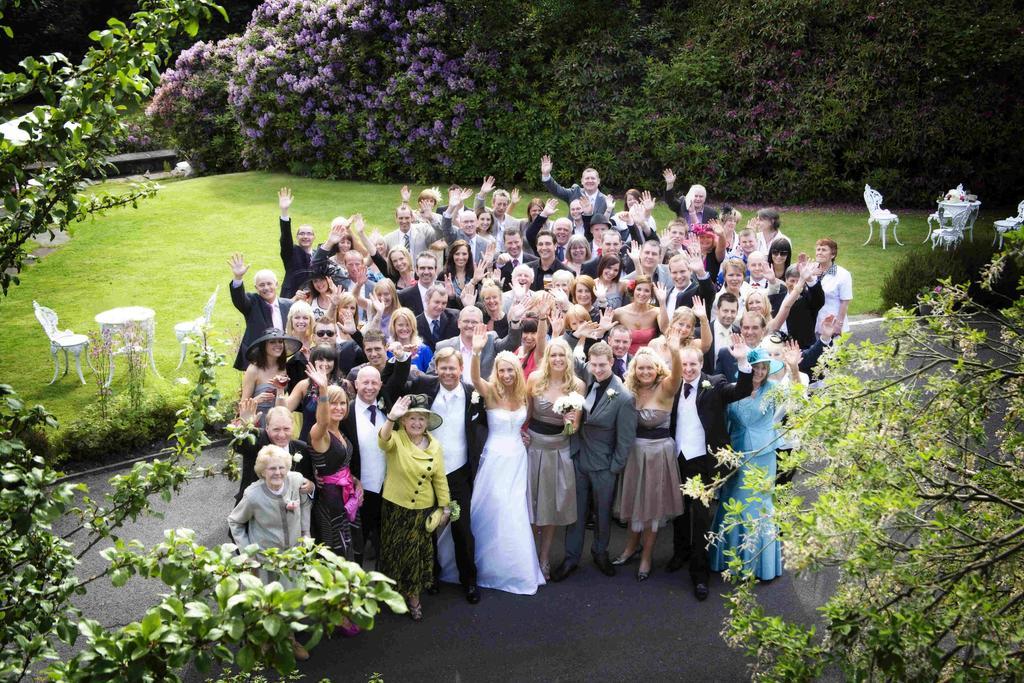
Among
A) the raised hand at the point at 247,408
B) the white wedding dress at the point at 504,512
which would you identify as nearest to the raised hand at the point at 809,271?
the white wedding dress at the point at 504,512

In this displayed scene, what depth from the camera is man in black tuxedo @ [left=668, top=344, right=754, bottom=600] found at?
7.22 metres

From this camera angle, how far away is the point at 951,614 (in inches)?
129

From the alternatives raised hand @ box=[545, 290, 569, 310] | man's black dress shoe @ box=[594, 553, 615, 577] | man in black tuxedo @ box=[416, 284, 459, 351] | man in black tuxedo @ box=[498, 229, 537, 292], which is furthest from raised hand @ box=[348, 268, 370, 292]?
man's black dress shoe @ box=[594, 553, 615, 577]

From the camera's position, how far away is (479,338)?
25.7 feet

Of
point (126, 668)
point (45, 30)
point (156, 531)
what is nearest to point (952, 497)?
point (126, 668)

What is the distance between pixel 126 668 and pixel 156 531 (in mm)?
6227

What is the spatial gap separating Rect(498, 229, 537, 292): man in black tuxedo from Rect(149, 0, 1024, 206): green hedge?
10.7 m

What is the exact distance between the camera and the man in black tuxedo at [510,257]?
10.8 m

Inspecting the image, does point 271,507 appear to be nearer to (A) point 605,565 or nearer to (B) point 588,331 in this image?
(A) point 605,565

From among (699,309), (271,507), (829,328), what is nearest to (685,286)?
(699,309)

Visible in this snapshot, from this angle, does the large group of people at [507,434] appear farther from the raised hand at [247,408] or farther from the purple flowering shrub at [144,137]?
the purple flowering shrub at [144,137]

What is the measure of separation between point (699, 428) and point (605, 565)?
4.71ft

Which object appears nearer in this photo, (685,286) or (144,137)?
(685,286)

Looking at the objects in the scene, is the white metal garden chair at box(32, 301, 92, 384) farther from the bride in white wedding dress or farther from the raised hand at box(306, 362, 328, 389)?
the bride in white wedding dress
